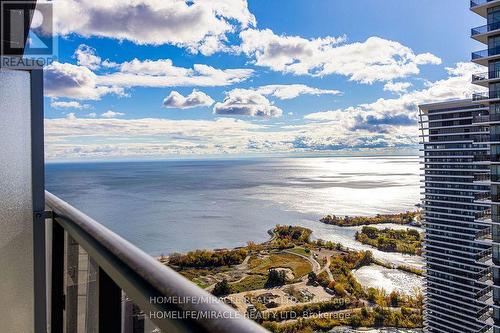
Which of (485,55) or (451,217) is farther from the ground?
(485,55)

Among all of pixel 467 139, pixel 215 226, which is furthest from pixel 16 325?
pixel 215 226

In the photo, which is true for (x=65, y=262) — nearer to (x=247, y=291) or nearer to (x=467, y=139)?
(x=247, y=291)

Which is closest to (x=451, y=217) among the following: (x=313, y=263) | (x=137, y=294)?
(x=313, y=263)

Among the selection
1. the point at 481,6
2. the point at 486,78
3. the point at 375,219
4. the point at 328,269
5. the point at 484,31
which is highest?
the point at 481,6

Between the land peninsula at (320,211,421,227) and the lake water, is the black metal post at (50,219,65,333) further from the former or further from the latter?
the land peninsula at (320,211,421,227)

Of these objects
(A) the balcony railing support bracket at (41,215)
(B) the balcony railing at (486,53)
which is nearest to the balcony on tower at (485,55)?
(B) the balcony railing at (486,53)

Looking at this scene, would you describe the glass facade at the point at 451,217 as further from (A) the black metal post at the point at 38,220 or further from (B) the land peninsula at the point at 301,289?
(A) the black metal post at the point at 38,220

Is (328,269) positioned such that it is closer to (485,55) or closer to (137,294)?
(485,55)
